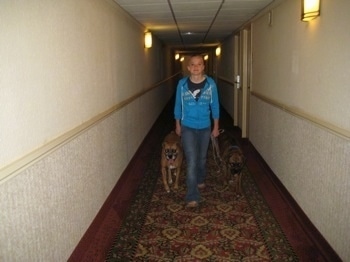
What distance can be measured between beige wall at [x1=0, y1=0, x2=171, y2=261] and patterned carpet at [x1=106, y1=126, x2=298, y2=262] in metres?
0.43

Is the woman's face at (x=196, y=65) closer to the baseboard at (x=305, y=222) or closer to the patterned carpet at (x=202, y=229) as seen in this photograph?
the patterned carpet at (x=202, y=229)

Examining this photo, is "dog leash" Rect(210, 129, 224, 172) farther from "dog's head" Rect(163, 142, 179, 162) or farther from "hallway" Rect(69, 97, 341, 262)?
"dog's head" Rect(163, 142, 179, 162)

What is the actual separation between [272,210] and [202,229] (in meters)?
0.88

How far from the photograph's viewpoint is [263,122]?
18.0 ft

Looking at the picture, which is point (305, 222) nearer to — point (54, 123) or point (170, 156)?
point (170, 156)

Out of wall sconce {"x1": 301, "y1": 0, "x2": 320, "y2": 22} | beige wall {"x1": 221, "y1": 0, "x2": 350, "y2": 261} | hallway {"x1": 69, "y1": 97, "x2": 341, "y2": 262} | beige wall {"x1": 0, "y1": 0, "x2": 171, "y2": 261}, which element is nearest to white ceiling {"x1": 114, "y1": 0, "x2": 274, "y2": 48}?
beige wall {"x1": 221, "y1": 0, "x2": 350, "y2": 261}

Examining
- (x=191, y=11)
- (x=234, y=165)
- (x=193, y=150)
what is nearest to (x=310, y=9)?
(x=193, y=150)

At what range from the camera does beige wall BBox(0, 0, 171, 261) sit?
1.85m

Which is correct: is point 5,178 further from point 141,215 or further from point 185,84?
point 185,84

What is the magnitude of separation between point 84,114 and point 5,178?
4.90 ft

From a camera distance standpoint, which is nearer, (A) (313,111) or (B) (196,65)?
(A) (313,111)

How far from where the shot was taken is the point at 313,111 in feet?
10.6

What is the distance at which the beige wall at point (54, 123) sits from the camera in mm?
1853

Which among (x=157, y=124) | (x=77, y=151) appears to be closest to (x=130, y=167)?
(x=77, y=151)
